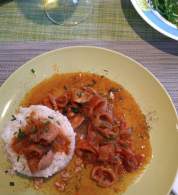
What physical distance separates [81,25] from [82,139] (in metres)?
0.50

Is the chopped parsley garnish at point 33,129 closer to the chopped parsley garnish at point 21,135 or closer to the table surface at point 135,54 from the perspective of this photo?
the chopped parsley garnish at point 21,135

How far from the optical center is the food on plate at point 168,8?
171cm

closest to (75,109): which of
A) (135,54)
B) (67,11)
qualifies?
(135,54)

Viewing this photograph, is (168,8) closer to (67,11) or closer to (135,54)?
(135,54)

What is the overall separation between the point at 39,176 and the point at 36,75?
1.26 ft

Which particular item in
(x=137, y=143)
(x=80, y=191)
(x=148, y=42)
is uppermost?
(x=148, y=42)

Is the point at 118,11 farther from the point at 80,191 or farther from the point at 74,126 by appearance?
the point at 80,191

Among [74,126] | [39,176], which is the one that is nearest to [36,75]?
[74,126]

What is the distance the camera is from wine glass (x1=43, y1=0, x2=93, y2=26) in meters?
1.80

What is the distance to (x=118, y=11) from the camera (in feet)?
5.93

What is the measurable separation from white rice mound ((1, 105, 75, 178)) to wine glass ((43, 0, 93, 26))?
16.8 inches

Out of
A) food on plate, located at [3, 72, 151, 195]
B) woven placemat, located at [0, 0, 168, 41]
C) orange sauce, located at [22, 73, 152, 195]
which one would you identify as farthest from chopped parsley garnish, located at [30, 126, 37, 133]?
woven placemat, located at [0, 0, 168, 41]

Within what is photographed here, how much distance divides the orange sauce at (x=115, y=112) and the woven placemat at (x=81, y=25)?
0.21 m

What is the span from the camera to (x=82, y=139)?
61.9 inches
